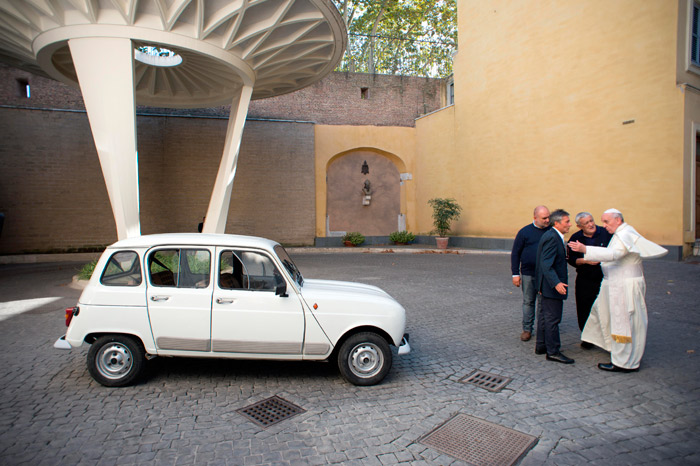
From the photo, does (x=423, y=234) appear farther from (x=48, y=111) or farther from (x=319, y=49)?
(x=48, y=111)

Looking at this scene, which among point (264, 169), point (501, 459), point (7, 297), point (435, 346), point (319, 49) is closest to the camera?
point (501, 459)

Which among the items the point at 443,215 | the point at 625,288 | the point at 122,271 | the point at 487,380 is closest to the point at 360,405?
the point at 487,380

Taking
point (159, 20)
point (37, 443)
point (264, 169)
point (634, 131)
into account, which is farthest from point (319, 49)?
point (37, 443)

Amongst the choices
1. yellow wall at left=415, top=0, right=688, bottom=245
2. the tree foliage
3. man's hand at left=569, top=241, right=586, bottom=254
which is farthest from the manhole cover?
the tree foliage

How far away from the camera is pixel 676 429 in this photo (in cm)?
353

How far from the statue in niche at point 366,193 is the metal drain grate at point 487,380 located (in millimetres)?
18954

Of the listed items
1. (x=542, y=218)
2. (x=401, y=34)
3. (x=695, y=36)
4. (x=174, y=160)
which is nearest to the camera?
(x=542, y=218)

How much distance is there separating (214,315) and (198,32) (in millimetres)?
9548

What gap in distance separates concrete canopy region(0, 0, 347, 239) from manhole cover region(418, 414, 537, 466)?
1012 centimetres

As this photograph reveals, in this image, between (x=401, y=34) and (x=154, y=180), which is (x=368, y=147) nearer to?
(x=154, y=180)

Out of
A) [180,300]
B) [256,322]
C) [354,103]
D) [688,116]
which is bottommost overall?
[256,322]

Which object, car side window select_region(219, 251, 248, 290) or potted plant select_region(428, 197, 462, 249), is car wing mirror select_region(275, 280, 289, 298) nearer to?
car side window select_region(219, 251, 248, 290)

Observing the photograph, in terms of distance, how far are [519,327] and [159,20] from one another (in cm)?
1103

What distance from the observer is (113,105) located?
A: 35.6ft
